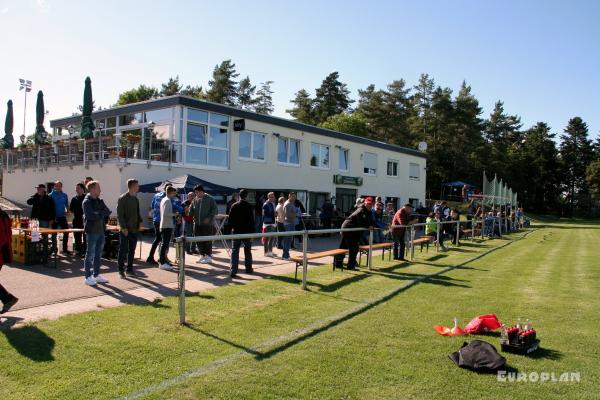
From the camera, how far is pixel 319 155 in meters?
27.5

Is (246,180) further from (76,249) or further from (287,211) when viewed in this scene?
(76,249)

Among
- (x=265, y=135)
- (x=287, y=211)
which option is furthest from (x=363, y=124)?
(x=287, y=211)

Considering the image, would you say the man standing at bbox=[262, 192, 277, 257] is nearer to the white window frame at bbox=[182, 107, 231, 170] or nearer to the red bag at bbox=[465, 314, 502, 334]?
the white window frame at bbox=[182, 107, 231, 170]

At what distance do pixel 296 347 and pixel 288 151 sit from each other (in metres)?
20.6

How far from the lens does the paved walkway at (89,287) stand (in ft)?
21.2

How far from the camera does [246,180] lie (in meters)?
22.4

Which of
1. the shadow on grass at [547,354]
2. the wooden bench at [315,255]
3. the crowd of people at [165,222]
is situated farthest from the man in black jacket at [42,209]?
the shadow on grass at [547,354]

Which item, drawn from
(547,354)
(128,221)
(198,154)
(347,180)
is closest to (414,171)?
(347,180)

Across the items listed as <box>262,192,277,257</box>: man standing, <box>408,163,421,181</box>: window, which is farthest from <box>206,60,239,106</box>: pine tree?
<box>262,192,277,257</box>: man standing

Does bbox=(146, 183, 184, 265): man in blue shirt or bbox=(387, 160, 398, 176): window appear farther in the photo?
bbox=(387, 160, 398, 176): window

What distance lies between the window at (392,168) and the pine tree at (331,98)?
119 feet

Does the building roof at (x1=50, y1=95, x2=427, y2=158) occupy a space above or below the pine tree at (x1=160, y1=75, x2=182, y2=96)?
below

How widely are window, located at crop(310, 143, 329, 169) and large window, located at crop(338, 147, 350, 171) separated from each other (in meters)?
1.43

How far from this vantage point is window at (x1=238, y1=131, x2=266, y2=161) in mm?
22445
